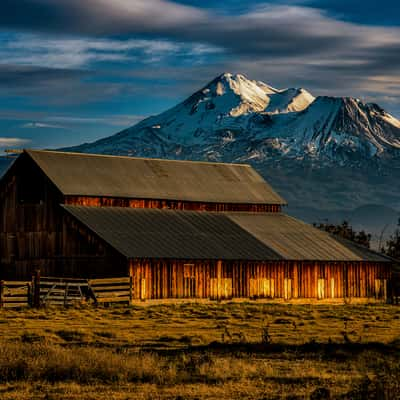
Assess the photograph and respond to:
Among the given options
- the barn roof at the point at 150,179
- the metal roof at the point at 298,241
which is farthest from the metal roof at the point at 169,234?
the barn roof at the point at 150,179

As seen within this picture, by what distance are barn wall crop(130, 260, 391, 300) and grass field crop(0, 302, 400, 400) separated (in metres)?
10.6

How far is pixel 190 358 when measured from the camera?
27.2 metres

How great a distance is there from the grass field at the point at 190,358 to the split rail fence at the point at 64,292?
8.30ft

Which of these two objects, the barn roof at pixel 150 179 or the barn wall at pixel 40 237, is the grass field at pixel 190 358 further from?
the barn roof at pixel 150 179

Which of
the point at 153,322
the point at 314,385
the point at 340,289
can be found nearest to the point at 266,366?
the point at 314,385

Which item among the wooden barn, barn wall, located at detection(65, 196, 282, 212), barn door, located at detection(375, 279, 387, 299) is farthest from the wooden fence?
barn door, located at detection(375, 279, 387, 299)

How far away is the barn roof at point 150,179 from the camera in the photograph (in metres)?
63.5

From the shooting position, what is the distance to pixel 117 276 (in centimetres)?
5441

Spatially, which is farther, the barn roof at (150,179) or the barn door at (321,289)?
the barn roof at (150,179)

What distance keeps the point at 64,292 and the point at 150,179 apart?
2138 centimetres

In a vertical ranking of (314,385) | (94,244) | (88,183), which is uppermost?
(88,183)

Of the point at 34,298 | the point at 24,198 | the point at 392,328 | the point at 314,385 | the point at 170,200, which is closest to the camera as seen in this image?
the point at 314,385

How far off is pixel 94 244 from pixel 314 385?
1351 inches

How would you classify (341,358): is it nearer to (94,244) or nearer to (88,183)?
(94,244)
